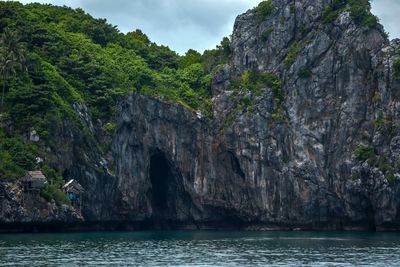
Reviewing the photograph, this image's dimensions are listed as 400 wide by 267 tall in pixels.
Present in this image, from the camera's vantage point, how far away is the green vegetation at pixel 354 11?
398 feet

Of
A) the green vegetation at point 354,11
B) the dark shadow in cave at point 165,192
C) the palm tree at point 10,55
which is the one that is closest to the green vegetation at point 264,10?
the green vegetation at point 354,11

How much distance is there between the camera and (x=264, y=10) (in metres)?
130

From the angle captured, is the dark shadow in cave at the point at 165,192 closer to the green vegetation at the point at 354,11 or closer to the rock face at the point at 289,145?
the rock face at the point at 289,145

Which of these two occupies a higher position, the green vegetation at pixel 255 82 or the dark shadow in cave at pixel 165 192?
the green vegetation at pixel 255 82

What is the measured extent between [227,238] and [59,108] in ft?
88.7

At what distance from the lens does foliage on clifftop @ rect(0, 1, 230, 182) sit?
103500 millimetres

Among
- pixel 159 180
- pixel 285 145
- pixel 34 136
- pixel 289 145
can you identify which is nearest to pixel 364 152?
pixel 289 145

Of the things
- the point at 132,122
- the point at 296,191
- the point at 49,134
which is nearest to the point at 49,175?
the point at 49,134

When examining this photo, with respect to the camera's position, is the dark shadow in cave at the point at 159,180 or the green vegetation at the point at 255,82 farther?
the green vegetation at the point at 255,82

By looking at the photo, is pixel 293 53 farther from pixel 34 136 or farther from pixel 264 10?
pixel 34 136

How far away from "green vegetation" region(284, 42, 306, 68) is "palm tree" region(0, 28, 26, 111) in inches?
1518

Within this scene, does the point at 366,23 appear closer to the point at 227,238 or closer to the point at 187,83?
the point at 187,83

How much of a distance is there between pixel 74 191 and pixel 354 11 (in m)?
48.9

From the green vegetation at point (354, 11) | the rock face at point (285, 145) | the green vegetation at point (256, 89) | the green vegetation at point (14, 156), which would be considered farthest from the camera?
the green vegetation at point (256, 89)
